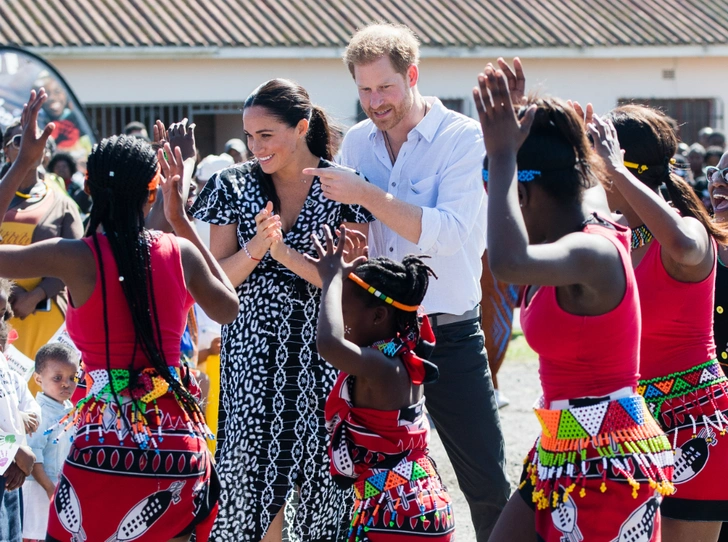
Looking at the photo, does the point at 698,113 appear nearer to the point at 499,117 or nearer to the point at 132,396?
the point at 499,117

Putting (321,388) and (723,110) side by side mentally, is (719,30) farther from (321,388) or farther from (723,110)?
(321,388)

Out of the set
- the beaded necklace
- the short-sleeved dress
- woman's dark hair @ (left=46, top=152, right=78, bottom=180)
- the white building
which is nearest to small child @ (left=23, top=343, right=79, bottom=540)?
the short-sleeved dress

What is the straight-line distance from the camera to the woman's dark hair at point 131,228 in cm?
321

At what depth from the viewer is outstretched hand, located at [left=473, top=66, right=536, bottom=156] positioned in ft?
9.27

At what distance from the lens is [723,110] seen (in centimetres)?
1984

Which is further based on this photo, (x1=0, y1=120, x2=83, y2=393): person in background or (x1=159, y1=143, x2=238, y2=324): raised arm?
(x1=0, y1=120, x2=83, y2=393): person in background

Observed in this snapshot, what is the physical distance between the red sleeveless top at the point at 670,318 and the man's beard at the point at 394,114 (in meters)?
1.27

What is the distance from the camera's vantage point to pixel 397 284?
360 centimetres

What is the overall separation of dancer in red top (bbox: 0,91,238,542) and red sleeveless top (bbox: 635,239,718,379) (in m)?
1.52

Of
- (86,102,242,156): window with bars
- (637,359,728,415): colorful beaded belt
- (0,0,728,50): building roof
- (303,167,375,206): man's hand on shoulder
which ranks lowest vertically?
(637,359,728,415): colorful beaded belt

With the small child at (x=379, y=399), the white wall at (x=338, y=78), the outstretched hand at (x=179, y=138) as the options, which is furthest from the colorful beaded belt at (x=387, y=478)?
the white wall at (x=338, y=78)

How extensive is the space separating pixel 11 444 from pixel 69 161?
21.4ft

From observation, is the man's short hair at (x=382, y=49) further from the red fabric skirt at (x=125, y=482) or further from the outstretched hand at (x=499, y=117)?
the red fabric skirt at (x=125, y=482)

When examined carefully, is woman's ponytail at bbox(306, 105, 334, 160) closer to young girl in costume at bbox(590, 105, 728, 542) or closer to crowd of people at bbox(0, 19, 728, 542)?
crowd of people at bbox(0, 19, 728, 542)
